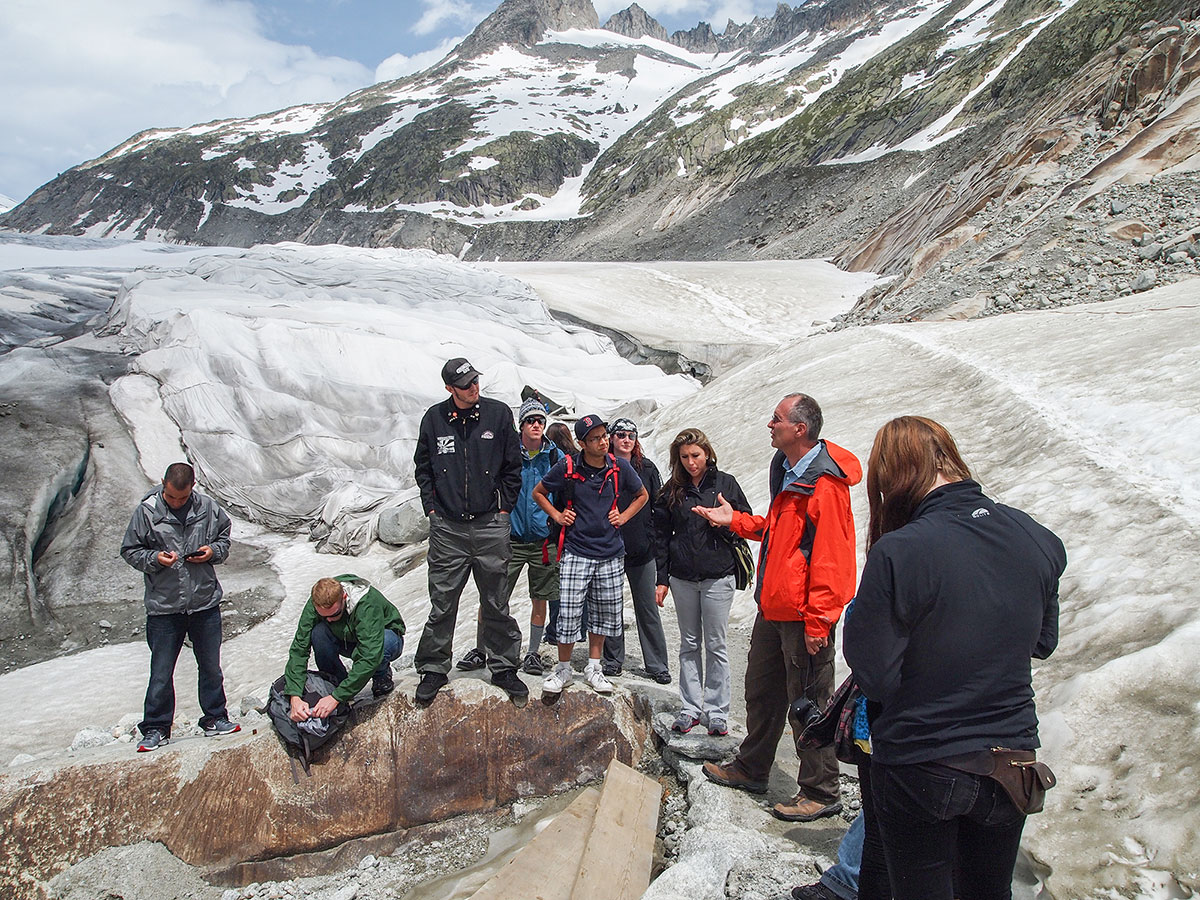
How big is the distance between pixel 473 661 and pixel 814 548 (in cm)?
241

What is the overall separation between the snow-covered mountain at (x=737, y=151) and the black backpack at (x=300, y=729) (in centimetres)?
1252

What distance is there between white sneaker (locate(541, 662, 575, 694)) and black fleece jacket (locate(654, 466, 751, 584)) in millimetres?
722

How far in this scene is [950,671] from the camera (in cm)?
204

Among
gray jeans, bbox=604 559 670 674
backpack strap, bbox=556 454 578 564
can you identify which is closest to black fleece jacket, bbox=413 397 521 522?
backpack strap, bbox=556 454 578 564

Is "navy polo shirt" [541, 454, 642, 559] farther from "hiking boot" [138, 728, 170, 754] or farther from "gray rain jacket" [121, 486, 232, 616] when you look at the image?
"hiking boot" [138, 728, 170, 754]

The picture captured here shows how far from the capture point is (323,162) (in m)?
122

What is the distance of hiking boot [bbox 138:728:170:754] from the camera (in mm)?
4024

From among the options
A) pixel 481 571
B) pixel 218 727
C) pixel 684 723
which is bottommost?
pixel 218 727

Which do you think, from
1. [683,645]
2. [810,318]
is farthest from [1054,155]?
[683,645]

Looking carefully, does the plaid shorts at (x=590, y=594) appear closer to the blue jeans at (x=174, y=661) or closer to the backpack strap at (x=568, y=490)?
the backpack strap at (x=568, y=490)

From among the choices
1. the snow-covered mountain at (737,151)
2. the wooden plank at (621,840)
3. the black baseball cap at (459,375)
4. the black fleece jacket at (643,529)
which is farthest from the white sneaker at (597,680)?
the snow-covered mountain at (737,151)

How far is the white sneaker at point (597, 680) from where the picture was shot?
425cm

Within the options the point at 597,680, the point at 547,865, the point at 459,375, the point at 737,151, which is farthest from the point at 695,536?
the point at 737,151

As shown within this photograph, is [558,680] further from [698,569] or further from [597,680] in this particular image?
[698,569]
